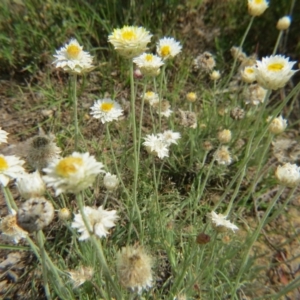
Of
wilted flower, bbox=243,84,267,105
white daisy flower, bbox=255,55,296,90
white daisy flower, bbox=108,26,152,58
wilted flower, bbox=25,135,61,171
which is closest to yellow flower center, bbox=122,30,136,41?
white daisy flower, bbox=108,26,152,58

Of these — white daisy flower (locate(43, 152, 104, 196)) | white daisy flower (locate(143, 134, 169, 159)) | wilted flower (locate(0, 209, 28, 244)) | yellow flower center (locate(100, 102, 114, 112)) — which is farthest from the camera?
yellow flower center (locate(100, 102, 114, 112))

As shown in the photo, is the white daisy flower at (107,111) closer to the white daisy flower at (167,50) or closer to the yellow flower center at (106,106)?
the yellow flower center at (106,106)

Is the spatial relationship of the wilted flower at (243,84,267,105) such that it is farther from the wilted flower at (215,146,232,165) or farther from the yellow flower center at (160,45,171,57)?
the yellow flower center at (160,45,171,57)

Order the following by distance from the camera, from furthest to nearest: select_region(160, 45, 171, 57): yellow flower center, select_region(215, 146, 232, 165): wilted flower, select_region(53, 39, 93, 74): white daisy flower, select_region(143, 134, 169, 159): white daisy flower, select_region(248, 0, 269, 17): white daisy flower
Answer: select_region(248, 0, 269, 17): white daisy flower, select_region(215, 146, 232, 165): wilted flower, select_region(160, 45, 171, 57): yellow flower center, select_region(143, 134, 169, 159): white daisy flower, select_region(53, 39, 93, 74): white daisy flower

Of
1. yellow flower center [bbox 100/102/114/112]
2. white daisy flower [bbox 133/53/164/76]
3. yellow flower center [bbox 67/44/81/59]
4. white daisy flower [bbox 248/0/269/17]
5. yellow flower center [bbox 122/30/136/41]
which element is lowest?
yellow flower center [bbox 100/102/114/112]

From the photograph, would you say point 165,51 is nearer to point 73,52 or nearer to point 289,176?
point 73,52

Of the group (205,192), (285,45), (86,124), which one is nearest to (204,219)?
(205,192)

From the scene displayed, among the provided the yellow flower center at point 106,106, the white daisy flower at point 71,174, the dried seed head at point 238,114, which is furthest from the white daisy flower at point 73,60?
the dried seed head at point 238,114
